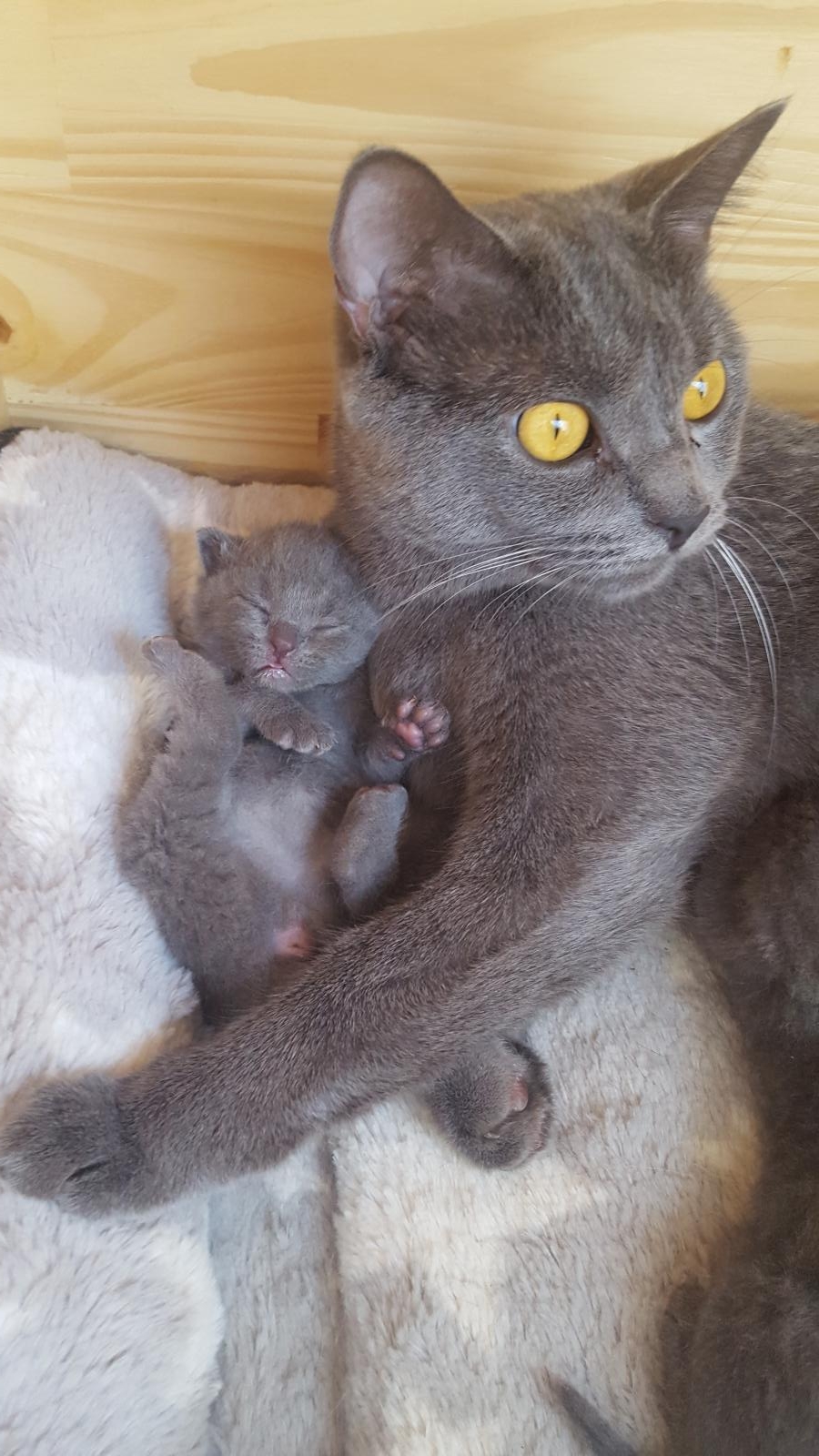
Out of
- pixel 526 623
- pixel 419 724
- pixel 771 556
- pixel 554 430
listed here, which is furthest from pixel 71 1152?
pixel 771 556

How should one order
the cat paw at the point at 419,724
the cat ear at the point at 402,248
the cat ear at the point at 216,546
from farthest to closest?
the cat ear at the point at 216,546, the cat paw at the point at 419,724, the cat ear at the point at 402,248

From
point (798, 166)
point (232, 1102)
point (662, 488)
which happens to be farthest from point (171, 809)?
point (798, 166)

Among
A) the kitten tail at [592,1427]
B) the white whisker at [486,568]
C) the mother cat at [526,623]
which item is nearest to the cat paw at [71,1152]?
the mother cat at [526,623]

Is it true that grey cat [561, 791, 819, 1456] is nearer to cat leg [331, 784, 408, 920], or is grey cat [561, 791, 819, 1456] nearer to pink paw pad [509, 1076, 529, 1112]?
pink paw pad [509, 1076, 529, 1112]

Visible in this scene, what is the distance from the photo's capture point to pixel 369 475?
0.97 meters

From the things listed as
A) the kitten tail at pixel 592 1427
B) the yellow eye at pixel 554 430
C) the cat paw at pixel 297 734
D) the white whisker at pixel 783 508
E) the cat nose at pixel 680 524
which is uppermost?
the yellow eye at pixel 554 430

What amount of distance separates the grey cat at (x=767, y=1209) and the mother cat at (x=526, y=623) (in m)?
0.07

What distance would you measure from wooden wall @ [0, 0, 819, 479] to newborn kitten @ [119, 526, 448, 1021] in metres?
0.33

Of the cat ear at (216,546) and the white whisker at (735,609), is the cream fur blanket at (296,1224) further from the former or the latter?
the white whisker at (735,609)

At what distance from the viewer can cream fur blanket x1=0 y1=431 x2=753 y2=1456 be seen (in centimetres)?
88

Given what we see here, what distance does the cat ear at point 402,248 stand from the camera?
31.2 inches

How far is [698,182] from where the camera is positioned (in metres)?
0.87

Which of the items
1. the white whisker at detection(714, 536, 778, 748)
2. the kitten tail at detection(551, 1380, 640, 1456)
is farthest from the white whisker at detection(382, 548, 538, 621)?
the kitten tail at detection(551, 1380, 640, 1456)

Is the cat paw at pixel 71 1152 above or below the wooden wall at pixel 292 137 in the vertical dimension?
below
